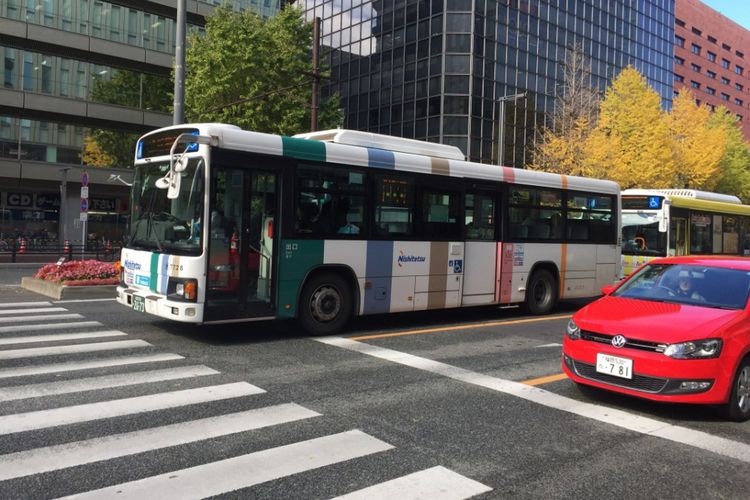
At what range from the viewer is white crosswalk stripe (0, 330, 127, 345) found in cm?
854

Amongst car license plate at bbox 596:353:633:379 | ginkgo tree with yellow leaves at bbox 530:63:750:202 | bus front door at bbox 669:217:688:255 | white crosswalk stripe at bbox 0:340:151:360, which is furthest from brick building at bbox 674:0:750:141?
white crosswalk stripe at bbox 0:340:151:360

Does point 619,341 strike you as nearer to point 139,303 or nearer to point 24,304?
point 139,303

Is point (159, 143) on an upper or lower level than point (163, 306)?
upper

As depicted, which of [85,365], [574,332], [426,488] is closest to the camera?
[426,488]

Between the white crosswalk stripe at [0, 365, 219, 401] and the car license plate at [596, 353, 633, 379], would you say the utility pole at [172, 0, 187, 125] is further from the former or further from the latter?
the car license plate at [596, 353, 633, 379]

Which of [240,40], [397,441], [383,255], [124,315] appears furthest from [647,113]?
[397,441]

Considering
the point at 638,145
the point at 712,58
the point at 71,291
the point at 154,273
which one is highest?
the point at 712,58

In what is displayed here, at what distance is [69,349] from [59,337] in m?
0.98

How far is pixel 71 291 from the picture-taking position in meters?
13.3

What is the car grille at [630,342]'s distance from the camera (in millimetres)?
5609

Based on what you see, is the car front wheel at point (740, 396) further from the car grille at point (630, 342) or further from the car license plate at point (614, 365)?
the car license plate at point (614, 365)

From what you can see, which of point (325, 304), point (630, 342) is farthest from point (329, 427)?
point (325, 304)

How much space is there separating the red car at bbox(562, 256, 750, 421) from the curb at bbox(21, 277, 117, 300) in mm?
11057

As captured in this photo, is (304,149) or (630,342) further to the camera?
(304,149)
